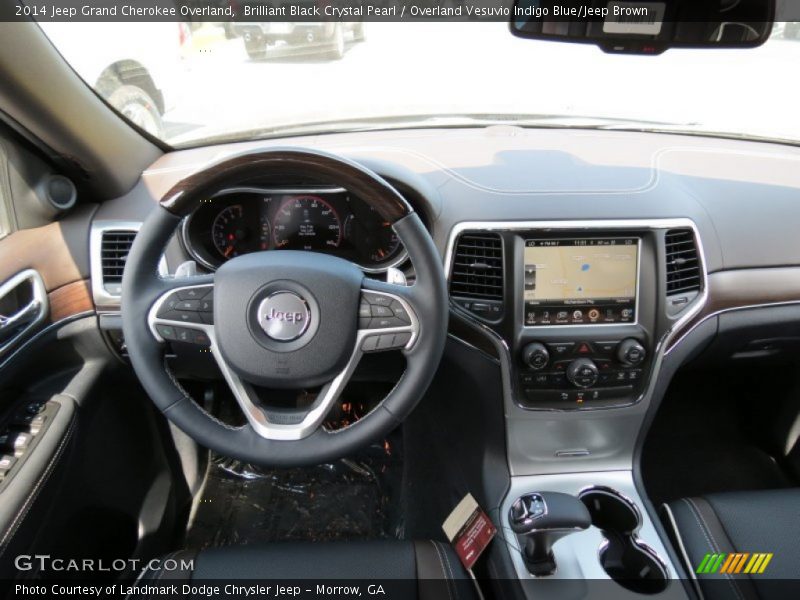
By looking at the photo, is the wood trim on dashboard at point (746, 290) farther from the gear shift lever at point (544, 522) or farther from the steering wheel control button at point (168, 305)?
the steering wheel control button at point (168, 305)

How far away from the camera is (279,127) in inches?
88.4

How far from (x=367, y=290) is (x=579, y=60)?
3.13 meters

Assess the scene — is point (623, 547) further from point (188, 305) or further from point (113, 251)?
point (113, 251)

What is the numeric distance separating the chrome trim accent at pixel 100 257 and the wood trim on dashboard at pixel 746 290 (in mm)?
1716

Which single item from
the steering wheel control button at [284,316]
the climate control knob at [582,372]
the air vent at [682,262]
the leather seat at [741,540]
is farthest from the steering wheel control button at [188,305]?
the leather seat at [741,540]

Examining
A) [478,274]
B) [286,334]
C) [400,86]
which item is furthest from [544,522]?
[400,86]

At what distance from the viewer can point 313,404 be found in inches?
54.1

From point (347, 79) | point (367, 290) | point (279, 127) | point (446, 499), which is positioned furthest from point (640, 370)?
point (347, 79)

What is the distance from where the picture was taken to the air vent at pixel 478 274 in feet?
5.60

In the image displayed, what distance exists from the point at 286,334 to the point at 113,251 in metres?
0.81

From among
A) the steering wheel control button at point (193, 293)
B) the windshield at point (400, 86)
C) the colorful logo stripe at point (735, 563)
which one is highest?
the windshield at point (400, 86)

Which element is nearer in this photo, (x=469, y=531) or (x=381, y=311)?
(x=381, y=311)

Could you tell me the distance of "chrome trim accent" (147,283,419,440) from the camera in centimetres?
133

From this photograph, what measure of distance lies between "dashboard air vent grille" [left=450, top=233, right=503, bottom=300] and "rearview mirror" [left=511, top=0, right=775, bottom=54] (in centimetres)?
57
